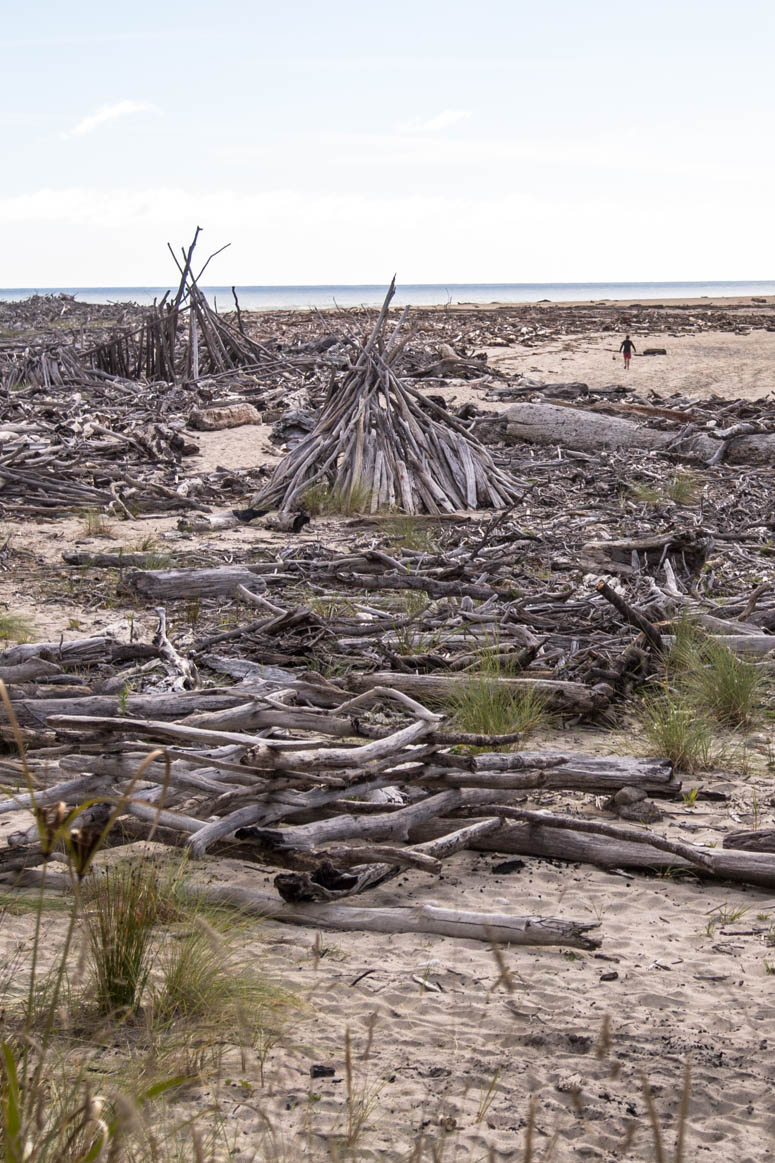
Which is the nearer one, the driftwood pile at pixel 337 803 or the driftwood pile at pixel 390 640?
the driftwood pile at pixel 337 803

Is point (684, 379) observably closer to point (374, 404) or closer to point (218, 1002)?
point (374, 404)

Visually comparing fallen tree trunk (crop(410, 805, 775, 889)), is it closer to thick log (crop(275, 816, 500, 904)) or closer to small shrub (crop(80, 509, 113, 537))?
thick log (crop(275, 816, 500, 904))

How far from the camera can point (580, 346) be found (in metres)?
26.8

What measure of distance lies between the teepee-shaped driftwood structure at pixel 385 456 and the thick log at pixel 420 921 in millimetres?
6470

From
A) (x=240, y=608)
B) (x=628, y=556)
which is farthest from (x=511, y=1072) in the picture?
(x=628, y=556)

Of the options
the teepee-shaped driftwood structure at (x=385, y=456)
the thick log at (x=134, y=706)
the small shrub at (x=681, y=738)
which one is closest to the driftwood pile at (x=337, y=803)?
the thick log at (x=134, y=706)

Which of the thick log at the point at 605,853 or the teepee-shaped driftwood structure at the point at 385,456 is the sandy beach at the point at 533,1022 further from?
the teepee-shaped driftwood structure at the point at 385,456

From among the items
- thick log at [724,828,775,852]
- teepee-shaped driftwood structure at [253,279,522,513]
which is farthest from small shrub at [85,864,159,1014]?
teepee-shaped driftwood structure at [253,279,522,513]

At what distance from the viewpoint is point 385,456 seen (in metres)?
9.95

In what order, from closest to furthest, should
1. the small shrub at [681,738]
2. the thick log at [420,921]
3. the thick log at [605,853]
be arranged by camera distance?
the thick log at [420,921], the thick log at [605,853], the small shrub at [681,738]

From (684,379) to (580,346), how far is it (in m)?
7.92

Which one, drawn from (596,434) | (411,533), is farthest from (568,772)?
(596,434)

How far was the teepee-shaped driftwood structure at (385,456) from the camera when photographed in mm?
9773

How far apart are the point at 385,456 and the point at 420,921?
23.5 ft
